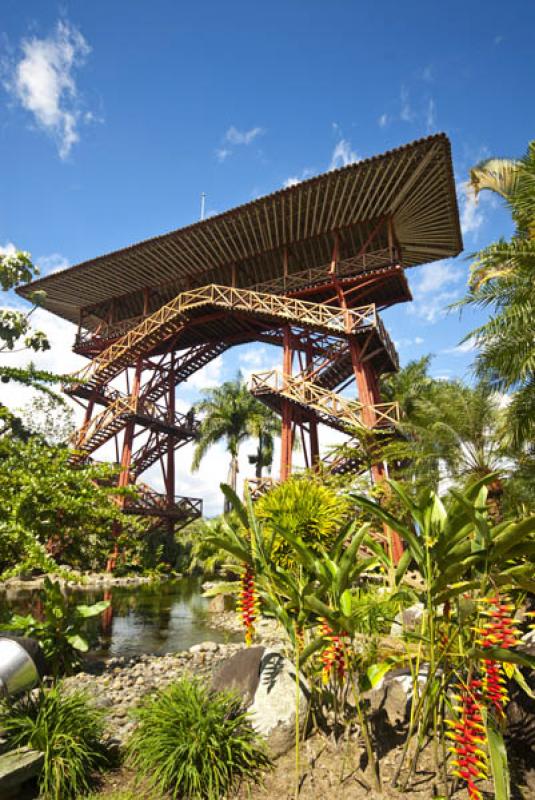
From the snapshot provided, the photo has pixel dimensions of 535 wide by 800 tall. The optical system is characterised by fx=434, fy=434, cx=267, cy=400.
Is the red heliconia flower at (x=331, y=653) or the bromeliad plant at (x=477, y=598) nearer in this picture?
the bromeliad plant at (x=477, y=598)

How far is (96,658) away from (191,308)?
14765 millimetres

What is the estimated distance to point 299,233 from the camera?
60.2 feet

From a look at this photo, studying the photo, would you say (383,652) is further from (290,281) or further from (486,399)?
(290,281)

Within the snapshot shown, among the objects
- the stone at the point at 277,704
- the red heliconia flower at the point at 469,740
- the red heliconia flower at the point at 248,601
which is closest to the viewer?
the red heliconia flower at the point at 469,740

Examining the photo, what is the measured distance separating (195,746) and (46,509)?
290 cm

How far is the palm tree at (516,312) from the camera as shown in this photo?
825cm

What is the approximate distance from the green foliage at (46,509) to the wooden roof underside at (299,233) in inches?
567

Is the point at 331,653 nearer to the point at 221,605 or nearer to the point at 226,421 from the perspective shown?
the point at 221,605

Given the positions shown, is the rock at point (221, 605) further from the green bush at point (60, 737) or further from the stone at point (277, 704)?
the green bush at point (60, 737)

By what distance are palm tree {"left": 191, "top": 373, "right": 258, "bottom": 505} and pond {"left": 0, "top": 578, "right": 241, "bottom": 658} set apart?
12037 mm

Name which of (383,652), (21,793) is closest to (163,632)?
(21,793)

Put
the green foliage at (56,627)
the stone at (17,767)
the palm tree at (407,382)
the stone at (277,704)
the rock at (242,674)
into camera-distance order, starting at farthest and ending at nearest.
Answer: the palm tree at (407,382)
the green foliage at (56,627)
the rock at (242,674)
the stone at (277,704)
the stone at (17,767)

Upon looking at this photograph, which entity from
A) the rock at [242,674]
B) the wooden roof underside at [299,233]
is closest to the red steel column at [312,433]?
the wooden roof underside at [299,233]

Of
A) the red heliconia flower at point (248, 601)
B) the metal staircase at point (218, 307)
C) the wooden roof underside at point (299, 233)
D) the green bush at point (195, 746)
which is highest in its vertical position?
the wooden roof underside at point (299, 233)
